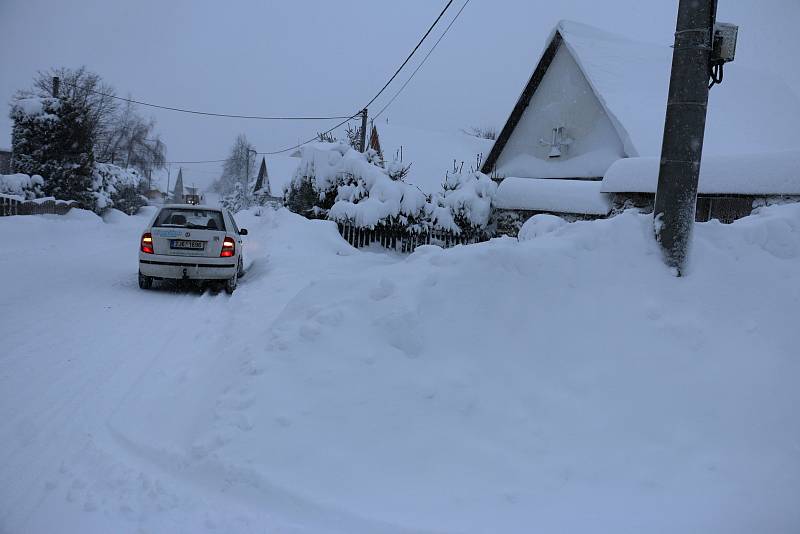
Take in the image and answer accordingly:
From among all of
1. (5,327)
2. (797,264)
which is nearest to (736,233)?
(797,264)

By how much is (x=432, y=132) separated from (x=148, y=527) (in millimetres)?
32258

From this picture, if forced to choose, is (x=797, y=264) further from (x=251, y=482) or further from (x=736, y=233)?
(x=251, y=482)

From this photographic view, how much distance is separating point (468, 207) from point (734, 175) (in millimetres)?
6763

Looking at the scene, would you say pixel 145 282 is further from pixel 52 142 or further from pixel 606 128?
pixel 52 142

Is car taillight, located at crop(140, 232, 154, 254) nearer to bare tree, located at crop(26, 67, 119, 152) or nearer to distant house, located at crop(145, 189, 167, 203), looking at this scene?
bare tree, located at crop(26, 67, 119, 152)

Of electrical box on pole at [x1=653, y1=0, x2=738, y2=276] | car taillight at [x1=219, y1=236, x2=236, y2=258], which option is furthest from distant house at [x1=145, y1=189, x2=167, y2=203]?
electrical box on pole at [x1=653, y1=0, x2=738, y2=276]

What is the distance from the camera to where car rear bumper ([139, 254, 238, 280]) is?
9.76 m

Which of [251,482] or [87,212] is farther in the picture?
[87,212]

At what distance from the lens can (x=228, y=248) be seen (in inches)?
400

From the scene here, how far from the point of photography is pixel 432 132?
33.7 meters

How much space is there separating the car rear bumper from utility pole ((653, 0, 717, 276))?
24.4 ft

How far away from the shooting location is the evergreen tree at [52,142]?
2650 centimetres

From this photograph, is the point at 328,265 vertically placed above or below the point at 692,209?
below

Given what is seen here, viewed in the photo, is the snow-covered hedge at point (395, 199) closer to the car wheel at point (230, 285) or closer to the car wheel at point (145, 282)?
the car wheel at point (230, 285)
